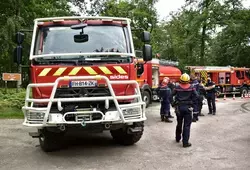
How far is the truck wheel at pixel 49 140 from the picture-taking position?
7.13 m

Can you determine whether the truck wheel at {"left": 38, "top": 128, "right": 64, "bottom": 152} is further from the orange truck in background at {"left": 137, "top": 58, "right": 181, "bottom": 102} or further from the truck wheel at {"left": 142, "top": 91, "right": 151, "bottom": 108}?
the truck wheel at {"left": 142, "top": 91, "right": 151, "bottom": 108}

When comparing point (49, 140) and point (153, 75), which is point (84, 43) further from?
point (153, 75)

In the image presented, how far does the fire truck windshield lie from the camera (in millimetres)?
6980

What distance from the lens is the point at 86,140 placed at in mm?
8891

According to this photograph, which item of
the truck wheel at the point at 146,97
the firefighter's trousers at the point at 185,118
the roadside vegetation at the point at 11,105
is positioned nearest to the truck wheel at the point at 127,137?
the firefighter's trousers at the point at 185,118

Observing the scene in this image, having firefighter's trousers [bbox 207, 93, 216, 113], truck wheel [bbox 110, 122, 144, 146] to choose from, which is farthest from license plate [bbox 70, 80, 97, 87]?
firefighter's trousers [bbox 207, 93, 216, 113]

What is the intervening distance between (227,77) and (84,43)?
2248 centimetres

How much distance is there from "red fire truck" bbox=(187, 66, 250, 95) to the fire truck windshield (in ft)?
66.2

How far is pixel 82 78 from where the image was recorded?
6.43 metres

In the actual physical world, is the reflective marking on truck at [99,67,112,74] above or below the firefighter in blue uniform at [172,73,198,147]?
above

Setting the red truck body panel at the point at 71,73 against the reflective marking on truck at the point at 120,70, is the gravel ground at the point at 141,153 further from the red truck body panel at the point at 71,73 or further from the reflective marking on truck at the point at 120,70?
the reflective marking on truck at the point at 120,70

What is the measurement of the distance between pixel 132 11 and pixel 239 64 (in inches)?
499

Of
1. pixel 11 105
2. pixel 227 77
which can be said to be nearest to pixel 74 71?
pixel 11 105

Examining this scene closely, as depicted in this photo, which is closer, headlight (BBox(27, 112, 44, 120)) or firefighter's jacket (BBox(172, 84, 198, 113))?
headlight (BBox(27, 112, 44, 120))
